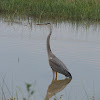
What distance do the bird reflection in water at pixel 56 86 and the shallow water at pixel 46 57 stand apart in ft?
0.18

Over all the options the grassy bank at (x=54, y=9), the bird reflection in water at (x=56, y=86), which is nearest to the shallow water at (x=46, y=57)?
the bird reflection in water at (x=56, y=86)

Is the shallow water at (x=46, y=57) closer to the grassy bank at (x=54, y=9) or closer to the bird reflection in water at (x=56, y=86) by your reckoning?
the bird reflection in water at (x=56, y=86)

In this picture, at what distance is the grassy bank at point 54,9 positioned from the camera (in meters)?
13.8

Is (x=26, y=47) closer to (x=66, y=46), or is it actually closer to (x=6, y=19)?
(x=66, y=46)

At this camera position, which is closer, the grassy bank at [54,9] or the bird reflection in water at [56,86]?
the bird reflection in water at [56,86]

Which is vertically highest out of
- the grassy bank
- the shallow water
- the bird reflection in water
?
the grassy bank

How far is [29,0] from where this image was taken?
15.5 metres

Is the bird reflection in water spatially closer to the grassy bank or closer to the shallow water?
the shallow water

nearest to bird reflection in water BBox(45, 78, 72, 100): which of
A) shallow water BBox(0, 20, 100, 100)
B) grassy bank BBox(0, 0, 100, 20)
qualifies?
shallow water BBox(0, 20, 100, 100)

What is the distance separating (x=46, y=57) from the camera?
816cm

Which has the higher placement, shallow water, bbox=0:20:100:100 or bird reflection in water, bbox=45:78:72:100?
shallow water, bbox=0:20:100:100

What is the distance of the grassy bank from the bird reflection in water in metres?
6.74

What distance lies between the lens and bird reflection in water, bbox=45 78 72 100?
5.98 meters

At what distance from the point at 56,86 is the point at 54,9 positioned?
7.70m
